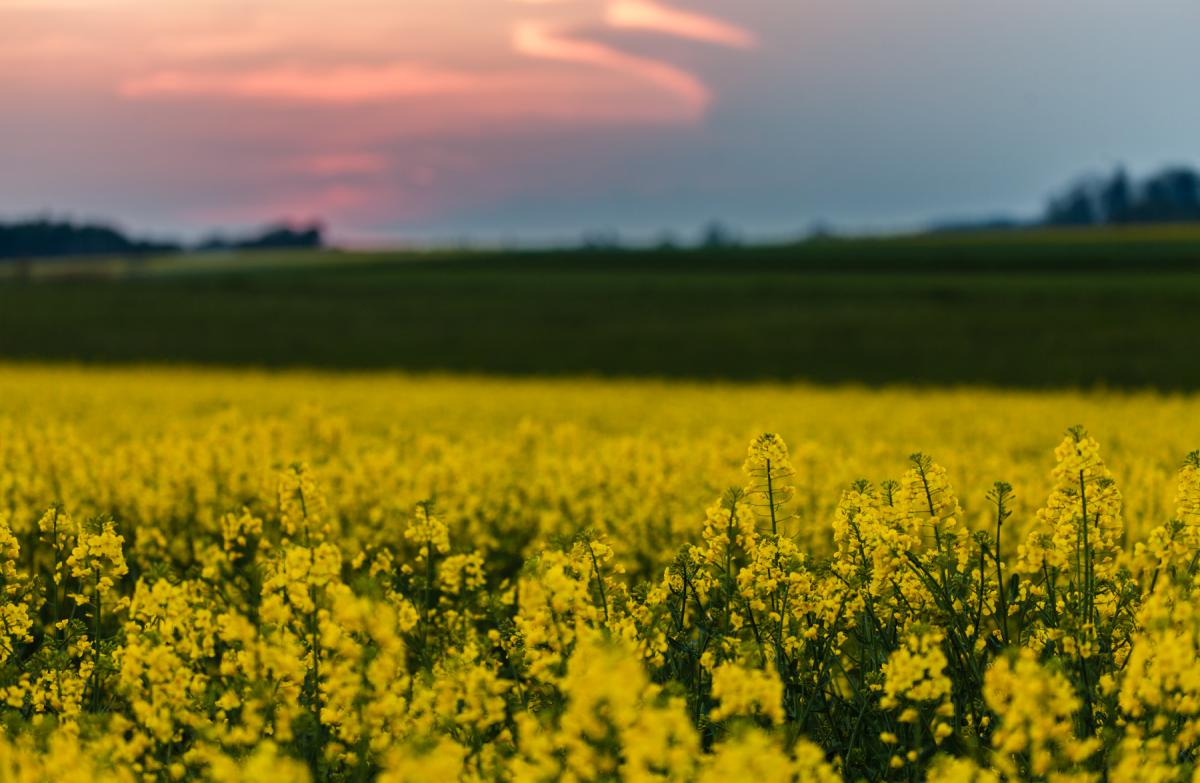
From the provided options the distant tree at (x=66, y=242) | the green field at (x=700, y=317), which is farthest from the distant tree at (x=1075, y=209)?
the distant tree at (x=66, y=242)

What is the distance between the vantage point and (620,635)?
4043mm

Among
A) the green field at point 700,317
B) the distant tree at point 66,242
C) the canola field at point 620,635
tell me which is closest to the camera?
the canola field at point 620,635

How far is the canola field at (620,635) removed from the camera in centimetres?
314

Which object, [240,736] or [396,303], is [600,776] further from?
[396,303]

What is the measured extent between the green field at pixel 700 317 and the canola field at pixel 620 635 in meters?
24.9

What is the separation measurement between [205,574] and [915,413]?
14.5m

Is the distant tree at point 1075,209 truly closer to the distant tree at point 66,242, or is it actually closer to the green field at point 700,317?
the green field at point 700,317

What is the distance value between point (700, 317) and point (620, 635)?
4472cm

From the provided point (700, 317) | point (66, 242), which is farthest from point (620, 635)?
point (66, 242)

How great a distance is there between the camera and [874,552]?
457 centimetres

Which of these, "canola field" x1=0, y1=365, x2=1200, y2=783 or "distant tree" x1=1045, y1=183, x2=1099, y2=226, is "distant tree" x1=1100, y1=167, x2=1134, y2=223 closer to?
"distant tree" x1=1045, y1=183, x2=1099, y2=226

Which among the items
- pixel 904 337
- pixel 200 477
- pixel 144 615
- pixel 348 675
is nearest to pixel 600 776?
pixel 348 675

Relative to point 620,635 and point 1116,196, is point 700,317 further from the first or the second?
point 1116,196

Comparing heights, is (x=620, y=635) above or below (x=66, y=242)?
below
